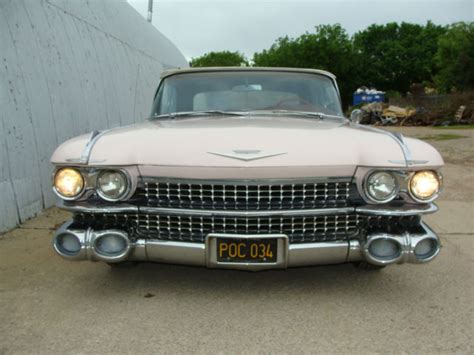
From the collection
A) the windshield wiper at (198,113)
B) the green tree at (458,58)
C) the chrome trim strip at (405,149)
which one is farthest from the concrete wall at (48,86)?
the green tree at (458,58)

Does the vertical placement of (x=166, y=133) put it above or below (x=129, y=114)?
above

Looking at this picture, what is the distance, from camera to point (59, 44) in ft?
19.7

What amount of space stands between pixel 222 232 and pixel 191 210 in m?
0.21

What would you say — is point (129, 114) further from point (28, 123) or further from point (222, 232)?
point (222, 232)

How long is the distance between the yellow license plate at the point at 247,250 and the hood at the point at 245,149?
414 millimetres

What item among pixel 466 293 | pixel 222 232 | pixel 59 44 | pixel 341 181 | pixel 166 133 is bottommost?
pixel 466 293

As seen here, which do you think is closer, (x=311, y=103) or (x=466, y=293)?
(x=466, y=293)

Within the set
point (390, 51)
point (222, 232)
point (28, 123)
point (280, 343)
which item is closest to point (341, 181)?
point (222, 232)

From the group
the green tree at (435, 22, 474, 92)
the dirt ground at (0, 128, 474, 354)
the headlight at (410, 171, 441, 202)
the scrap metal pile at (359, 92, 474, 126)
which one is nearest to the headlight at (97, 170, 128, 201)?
the dirt ground at (0, 128, 474, 354)

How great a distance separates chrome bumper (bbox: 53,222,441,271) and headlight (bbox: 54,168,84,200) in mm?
208

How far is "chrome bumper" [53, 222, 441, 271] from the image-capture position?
269cm

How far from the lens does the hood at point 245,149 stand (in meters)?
2.65

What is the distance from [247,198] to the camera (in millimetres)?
2674

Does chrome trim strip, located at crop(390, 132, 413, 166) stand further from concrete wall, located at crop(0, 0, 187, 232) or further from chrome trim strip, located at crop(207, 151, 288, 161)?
concrete wall, located at crop(0, 0, 187, 232)
